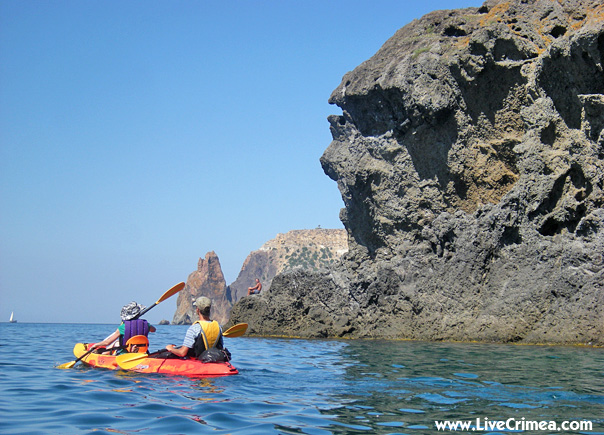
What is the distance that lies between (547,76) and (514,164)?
4045mm

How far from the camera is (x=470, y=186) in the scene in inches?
905

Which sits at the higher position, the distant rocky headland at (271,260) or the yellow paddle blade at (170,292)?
the distant rocky headland at (271,260)

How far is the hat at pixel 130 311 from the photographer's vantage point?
33.8 ft

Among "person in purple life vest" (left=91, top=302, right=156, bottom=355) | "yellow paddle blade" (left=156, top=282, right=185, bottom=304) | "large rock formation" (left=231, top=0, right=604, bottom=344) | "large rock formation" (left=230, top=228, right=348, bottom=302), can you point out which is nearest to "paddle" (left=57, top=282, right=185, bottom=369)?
"yellow paddle blade" (left=156, top=282, right=185, bottom=304)

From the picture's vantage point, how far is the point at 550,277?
18391 mm

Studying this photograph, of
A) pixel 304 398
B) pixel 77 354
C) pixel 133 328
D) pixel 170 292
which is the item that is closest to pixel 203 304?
pixel 133 328

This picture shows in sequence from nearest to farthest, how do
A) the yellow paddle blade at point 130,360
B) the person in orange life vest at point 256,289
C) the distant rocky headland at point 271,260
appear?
the yellow paddle blade at point 130,360
the person in orange life vest at point 256,289
the distant rocky headland at point 271,260

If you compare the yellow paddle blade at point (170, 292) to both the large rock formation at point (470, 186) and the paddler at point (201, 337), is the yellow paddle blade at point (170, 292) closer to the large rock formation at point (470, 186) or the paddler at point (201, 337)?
the paddler at point (201, 337)

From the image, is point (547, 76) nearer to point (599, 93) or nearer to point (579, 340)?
point (599, 93)

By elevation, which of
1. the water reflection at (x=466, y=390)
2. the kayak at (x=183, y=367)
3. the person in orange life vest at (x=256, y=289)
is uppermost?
the person in orange life vest at (x=256, y=289)

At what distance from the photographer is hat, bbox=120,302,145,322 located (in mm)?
10289

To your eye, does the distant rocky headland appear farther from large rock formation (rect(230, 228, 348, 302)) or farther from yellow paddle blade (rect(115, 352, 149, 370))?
yellow paddle blade (rect(115, 352, 149, 370))

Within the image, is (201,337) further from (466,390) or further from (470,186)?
(470,186)

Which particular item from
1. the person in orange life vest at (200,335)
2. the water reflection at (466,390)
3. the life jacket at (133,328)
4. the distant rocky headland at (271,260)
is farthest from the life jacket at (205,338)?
the distant rocky headland at (271,260)
